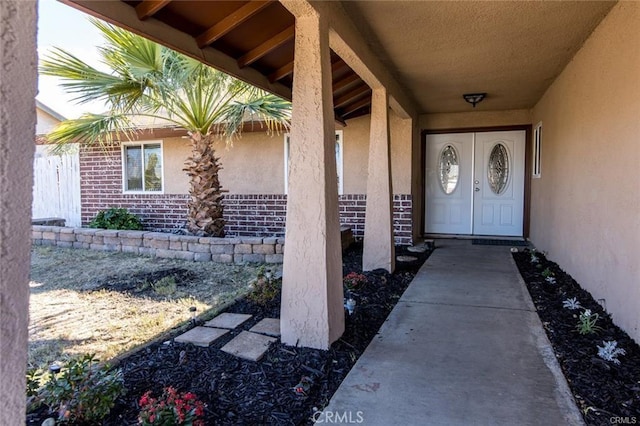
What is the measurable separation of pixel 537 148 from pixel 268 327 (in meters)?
6.63

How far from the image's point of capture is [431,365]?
2.87m

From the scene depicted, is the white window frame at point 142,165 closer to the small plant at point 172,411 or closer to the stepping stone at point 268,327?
the stepping stone at point 268,327

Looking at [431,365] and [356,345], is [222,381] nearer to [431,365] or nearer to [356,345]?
[356,345]

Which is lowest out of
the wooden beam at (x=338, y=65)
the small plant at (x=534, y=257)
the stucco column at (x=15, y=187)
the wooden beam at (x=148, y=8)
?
the small plant at (x=534, y=257)

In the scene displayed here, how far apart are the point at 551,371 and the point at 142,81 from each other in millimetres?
5806

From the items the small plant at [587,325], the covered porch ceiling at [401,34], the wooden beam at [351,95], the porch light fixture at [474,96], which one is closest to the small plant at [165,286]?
the covered porch ceiling at [401,34]

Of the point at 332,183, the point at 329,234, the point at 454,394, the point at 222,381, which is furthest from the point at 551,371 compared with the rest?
the point at 222,381

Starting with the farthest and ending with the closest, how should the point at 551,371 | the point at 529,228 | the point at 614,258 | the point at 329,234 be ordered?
the point at 529,228, the point at 614,258, the point at 329,234, the point at 551,371

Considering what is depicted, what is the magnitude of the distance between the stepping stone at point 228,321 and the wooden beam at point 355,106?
4918 millimetres

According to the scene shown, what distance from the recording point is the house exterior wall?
25.7 ft

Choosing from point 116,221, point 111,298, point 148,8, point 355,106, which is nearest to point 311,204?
point 148,8

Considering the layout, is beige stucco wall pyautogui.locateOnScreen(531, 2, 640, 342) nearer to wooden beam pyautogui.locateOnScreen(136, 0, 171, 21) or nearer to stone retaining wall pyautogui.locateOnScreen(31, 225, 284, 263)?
wooden beam pyautogui.locateOnScreen(136, 0, 171, 21)

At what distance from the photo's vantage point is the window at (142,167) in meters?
10.2

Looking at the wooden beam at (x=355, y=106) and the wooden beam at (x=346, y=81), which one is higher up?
the wooden beam at (x=355, y=106)
